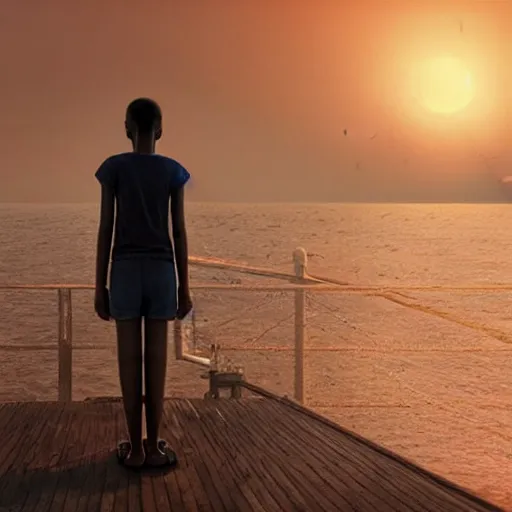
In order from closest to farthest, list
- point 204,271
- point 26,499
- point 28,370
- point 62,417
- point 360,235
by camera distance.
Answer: point 26,499, point 62,417, point 28,370, point 204,271, point 360,235

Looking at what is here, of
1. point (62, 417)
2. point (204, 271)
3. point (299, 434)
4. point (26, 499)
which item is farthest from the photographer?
point (204, 271)

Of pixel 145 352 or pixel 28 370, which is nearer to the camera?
pixel 145 352

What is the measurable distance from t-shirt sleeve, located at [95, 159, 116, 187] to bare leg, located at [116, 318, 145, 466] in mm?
293

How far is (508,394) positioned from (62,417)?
13.5 m

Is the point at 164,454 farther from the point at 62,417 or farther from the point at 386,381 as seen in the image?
the point at 386,381

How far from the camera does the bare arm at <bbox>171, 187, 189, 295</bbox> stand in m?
1.49

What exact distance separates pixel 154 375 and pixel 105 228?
326 millimetres

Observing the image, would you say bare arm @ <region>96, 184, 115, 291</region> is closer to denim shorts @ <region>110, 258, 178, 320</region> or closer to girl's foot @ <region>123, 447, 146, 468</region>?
denim shorts @ <region>110, 258, 178, 320</region>

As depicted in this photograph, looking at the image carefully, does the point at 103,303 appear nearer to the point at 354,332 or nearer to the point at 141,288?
the point at 141,288

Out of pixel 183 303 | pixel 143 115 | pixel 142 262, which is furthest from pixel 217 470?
pixel 143 115

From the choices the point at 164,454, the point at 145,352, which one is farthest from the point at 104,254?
the point at 164,454

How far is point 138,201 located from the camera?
1445mm

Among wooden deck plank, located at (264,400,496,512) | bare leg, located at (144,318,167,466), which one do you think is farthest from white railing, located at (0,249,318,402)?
bare leg, located at (144,318,167,466)

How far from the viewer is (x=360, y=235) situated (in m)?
47.4
